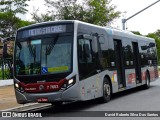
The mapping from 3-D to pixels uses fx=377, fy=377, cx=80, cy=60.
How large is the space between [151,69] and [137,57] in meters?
3.08

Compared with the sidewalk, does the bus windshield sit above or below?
above

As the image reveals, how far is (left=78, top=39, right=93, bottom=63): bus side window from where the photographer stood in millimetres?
12416

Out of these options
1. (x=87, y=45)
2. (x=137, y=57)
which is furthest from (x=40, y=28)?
(x=137, y=57)

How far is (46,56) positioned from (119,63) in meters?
5.19

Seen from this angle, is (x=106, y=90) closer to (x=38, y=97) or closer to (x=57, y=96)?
(x=57, y=96)

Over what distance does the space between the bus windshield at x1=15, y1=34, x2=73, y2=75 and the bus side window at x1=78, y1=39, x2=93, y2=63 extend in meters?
0.49

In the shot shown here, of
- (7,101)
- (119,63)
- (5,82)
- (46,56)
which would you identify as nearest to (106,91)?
(119,63)

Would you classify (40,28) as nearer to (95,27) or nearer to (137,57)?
(95,27)

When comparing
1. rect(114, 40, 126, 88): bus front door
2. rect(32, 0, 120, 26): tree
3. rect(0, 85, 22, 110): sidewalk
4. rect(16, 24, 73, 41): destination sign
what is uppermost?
rect(32, 0, 120, 26): tree

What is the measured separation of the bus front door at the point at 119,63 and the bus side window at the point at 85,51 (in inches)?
127

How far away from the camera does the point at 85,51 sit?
1277cm

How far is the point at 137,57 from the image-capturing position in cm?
1936

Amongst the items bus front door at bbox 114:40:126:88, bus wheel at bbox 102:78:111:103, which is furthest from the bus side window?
bus front door at bbox 114:40:126:88

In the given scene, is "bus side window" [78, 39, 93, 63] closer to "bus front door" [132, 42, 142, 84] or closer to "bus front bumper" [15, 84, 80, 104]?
"bus front bumper" [15, 84, 80, 104]
